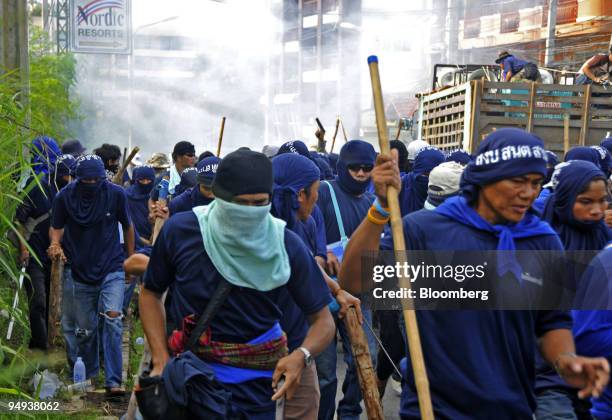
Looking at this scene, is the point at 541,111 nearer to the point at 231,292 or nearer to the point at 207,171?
the point at 207,171

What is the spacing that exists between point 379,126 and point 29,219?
5585 millimetres

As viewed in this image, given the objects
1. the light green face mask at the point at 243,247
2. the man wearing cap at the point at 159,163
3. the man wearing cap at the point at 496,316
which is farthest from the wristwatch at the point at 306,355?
the man wearing cap at the point at 159,163

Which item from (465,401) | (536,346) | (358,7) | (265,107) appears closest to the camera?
(465,401)

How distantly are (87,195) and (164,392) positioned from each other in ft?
14.1

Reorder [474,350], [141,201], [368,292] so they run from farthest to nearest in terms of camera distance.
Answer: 1. [141,201]
2. [368,292]
3. [474,350]

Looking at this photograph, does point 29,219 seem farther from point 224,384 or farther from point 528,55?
point 528,55

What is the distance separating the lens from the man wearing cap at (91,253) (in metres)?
7.47

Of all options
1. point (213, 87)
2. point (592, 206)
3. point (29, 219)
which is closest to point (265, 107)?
point (213, 87)

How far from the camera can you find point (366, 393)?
4645mm

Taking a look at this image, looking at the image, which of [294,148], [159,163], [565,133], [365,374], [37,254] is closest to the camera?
[365,374]

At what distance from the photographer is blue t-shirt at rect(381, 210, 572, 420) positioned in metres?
3.19

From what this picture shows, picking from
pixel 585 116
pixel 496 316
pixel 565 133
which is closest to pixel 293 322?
pixel 496 316

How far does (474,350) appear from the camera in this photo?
3188 mm

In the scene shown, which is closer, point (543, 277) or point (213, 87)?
point (543, 277)
